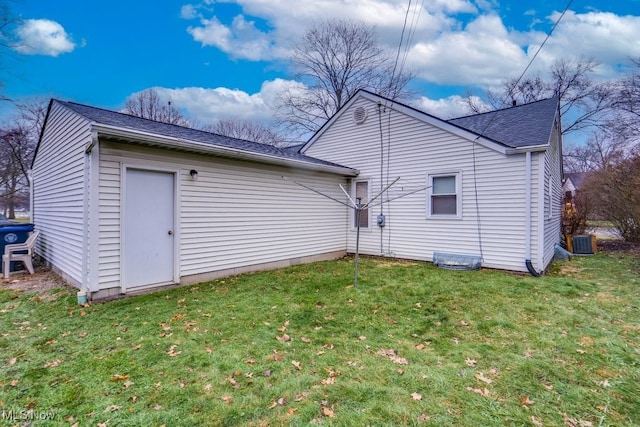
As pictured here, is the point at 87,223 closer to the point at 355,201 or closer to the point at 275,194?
the point at 275,194

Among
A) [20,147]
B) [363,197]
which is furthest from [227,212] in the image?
[20,147]

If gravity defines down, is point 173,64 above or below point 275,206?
above

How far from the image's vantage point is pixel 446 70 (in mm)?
13406

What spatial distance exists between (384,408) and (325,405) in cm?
46

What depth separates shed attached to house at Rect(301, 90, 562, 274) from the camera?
22.5 ft

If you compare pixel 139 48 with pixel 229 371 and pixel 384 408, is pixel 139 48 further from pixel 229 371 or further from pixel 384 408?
pixel 384 408

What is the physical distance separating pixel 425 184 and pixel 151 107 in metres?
23.8

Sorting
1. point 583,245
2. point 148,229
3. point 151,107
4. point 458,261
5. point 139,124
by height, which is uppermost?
point 151,107

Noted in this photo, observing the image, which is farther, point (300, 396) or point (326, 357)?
point (326, 357)

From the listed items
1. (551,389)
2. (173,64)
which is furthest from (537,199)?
(173,64)

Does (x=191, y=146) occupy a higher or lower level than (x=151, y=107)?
lower

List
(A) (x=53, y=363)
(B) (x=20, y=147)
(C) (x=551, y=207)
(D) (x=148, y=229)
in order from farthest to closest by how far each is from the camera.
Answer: (B) (x=20, y=147) < (C) (x=551, y=207) < (D) (x=148, y=229) < (A) (x=53, y=363)

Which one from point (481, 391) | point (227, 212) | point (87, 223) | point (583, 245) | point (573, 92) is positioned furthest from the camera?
point (573, 92)

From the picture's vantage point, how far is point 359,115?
375 inches
